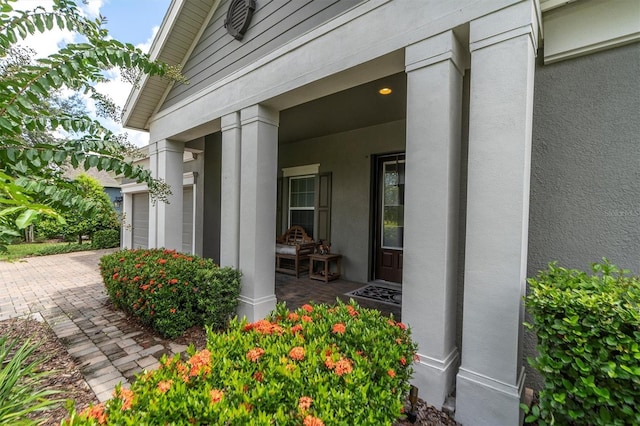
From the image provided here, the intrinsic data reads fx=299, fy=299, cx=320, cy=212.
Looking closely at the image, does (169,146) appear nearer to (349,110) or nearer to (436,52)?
(349,110)

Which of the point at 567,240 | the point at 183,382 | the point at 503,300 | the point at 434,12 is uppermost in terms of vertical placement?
the point at 434,12

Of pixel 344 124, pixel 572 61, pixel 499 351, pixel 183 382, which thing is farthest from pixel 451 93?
pixel 344 124

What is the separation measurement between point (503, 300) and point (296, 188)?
6531 millimetres

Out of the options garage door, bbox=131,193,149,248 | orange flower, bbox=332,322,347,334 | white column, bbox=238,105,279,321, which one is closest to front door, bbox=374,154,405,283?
white column, bbox=238,105,279,321

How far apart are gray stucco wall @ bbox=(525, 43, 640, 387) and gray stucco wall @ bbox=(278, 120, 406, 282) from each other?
349 cm

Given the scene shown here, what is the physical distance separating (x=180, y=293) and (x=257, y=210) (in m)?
1.46

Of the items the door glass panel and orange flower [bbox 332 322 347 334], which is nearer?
orange flower [bbox 332 322 347 334]

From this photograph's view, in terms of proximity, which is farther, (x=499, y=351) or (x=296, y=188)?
(x=296, y=188)

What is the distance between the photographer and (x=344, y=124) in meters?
6.29

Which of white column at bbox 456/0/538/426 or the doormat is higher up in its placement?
white column at bbox 456/0/538/426

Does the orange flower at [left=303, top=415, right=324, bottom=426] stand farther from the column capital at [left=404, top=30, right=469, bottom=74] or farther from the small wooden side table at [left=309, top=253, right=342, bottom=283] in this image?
the small wooden side table at [left=309, top=253, right=342, bottom=283]

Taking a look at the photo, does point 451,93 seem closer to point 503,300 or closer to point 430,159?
point 430,159

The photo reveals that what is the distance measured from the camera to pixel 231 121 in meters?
4.44

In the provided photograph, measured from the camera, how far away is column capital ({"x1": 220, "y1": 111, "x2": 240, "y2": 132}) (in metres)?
4.38
